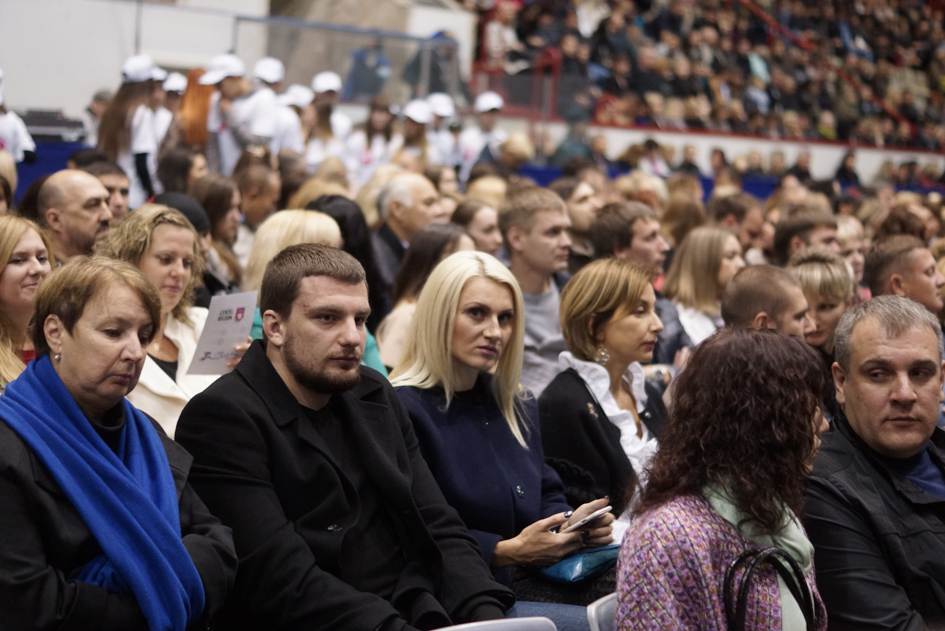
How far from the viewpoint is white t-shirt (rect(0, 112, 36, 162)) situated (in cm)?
775

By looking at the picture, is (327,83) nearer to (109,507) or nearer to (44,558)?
(109,507)

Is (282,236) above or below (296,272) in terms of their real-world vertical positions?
below

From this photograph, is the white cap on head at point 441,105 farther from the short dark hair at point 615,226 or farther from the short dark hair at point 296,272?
the short dark hair at point 296,272

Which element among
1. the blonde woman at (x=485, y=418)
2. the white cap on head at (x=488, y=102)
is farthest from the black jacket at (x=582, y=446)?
the white cap on head at (x=488, y=102)

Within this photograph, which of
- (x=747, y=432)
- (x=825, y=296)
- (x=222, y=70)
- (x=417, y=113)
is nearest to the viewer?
(x=747, y=432)

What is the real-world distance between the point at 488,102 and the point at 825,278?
27.0 feet

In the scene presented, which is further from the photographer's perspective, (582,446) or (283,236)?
(283,236)

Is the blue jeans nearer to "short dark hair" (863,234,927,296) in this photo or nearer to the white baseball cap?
"short dark hair" (863,234,927,296)

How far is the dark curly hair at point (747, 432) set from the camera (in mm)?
2127

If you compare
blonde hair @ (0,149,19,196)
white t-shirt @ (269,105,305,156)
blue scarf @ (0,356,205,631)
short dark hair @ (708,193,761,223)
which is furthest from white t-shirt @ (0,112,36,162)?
blue scarf @ (0,356,205,631)

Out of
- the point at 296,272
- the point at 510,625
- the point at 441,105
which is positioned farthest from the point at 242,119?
the point at 510,625

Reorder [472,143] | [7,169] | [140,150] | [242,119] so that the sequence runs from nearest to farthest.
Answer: [7,169], [140,150], [242,119], [472,143]

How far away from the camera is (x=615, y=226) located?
5.88m

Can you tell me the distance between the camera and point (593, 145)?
13492 mm
